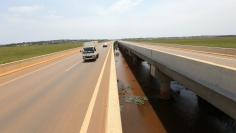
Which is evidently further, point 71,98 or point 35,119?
point 71,98

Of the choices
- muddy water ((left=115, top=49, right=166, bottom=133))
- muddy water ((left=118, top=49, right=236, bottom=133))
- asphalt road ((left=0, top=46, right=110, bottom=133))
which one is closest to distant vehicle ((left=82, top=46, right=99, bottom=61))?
muddy water ((left=115, top=49, right=166, bottom=133))

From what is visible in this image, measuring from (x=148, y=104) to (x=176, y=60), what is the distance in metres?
7.31

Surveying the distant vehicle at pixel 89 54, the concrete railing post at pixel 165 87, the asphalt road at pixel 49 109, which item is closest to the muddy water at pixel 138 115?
the concrete railing post at pixel 165 87

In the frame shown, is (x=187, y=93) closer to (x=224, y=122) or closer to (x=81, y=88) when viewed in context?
(x=224, y=122)

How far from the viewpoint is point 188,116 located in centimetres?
1891

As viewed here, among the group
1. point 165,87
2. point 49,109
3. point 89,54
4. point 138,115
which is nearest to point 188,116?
point 138,115

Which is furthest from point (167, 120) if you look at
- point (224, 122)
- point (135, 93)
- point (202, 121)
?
point (135, 93)

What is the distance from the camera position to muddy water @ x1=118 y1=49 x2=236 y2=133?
16266mm

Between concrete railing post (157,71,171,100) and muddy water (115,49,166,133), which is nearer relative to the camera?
muddy water (115,49,166,133)

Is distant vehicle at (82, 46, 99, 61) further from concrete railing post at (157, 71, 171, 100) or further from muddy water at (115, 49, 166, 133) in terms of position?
concrete railing post at (157, 71, 171, 100)

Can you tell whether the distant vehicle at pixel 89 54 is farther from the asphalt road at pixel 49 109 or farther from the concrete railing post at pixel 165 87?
the asphalt road at pixel 49 109

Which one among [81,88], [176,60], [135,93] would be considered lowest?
[135,93]

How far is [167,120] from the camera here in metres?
18.0

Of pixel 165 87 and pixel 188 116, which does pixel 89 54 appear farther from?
pixel 188 116
